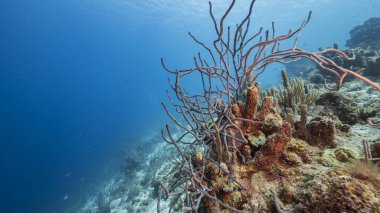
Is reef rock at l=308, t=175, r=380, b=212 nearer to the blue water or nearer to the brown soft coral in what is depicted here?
the brown soft coral

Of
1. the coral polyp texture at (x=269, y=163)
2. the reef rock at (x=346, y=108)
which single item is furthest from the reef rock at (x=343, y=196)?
the reef rock at (x=346, y=108)

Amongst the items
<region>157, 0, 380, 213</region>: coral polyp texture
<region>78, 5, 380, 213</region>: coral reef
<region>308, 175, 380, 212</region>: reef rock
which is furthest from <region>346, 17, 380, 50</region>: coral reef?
<region>308, 175, 380, 212</region>: reef rock

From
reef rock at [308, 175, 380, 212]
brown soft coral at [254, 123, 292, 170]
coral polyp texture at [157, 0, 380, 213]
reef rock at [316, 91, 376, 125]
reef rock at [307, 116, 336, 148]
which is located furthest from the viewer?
reef rock at [316, 91, 376, 125]

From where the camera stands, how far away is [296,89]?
3.68 m

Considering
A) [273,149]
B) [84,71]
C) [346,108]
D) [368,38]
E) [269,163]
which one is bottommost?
[269,163]

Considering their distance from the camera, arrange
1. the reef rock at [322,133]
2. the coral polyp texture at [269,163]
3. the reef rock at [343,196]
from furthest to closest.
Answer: the reef rock at [322,133] < the coral polyp texture at [269,163] < the reef rock at [343,196]

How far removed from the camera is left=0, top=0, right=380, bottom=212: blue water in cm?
3047

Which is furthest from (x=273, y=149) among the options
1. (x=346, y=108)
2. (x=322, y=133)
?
(x=346, y=108)

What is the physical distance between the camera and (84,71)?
125 metres

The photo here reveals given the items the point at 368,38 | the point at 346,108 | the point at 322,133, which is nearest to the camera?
the point at 322,133

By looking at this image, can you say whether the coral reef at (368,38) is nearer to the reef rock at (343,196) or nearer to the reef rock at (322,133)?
the reef rock at (322,133)

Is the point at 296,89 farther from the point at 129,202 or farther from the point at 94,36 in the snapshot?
the point at 94,36

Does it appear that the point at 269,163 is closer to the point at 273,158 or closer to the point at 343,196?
the point at 273,158

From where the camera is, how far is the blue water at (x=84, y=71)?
100.0ft
